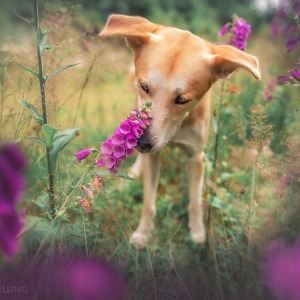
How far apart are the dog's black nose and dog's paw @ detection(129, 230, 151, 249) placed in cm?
54

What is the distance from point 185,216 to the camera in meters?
3.04

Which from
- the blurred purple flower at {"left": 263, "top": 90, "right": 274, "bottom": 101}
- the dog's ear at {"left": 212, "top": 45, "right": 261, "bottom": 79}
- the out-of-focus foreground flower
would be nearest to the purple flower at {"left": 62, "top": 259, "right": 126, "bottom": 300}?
the out-of-focus foreground flower

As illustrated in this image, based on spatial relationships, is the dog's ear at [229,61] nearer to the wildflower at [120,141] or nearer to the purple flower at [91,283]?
the wildflower at [120,141]

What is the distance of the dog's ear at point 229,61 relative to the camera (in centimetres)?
218

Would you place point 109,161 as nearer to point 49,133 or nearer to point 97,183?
point 97,183

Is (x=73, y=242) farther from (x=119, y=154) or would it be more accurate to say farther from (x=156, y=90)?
(x=156, y=90)

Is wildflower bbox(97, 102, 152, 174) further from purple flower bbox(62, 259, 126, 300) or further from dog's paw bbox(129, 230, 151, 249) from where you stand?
dog's paw bbox(129, 230, 151, 249)

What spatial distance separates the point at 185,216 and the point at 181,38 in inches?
47.3

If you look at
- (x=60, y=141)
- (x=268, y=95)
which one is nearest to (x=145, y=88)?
(x=60, y=141)

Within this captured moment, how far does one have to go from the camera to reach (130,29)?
2.38 m

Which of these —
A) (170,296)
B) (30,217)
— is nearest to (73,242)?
(30,217)

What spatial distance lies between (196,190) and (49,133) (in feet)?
4.89

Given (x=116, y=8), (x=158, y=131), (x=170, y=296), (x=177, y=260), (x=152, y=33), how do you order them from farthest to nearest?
(x=116, y=8) → (x=152, y=33) → (x=177, y=260) → (x=158, y=131) → (x=170, y=296)

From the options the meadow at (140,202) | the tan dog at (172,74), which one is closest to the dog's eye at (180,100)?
the tan dog at (172,74)
